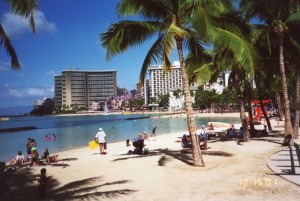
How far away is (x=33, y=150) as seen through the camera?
1769 centimetres

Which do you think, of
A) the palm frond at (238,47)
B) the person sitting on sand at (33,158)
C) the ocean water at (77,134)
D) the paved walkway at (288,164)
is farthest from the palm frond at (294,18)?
the ocean water at (77,134)

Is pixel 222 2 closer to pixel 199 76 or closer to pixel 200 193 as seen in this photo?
pixel 199 76

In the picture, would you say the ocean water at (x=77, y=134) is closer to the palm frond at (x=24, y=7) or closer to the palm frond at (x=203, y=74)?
the palm frond at (x=203, y=74)

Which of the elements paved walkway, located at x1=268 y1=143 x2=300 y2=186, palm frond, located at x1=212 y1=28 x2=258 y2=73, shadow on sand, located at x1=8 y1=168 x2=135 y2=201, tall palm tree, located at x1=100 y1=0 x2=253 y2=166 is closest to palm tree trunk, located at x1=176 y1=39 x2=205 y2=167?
tall palm tree, located at x1=100 y1=0 x2=253 y2=166

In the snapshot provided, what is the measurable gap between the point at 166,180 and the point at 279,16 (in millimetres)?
11194

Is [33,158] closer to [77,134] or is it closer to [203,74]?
[203,74]

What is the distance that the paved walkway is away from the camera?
389 inches

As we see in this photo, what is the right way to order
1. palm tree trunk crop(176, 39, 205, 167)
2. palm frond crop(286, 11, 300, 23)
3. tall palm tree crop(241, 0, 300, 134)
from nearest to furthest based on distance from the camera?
palm tree trunk crop(176, 39, 205, 167) < palm frond crop(286, 11, 300, 23) < tall palm tree crop(241, 0, 300, 134)

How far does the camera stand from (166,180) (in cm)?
1060

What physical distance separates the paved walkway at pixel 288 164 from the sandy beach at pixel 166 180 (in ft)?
0.79

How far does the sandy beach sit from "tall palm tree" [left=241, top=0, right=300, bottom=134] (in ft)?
13.7

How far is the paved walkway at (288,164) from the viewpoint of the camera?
9.87 m

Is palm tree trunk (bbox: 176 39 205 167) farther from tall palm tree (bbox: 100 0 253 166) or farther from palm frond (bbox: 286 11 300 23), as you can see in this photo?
palm frond (bbox: 286 11 300 23)

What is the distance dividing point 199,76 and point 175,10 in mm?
5246
